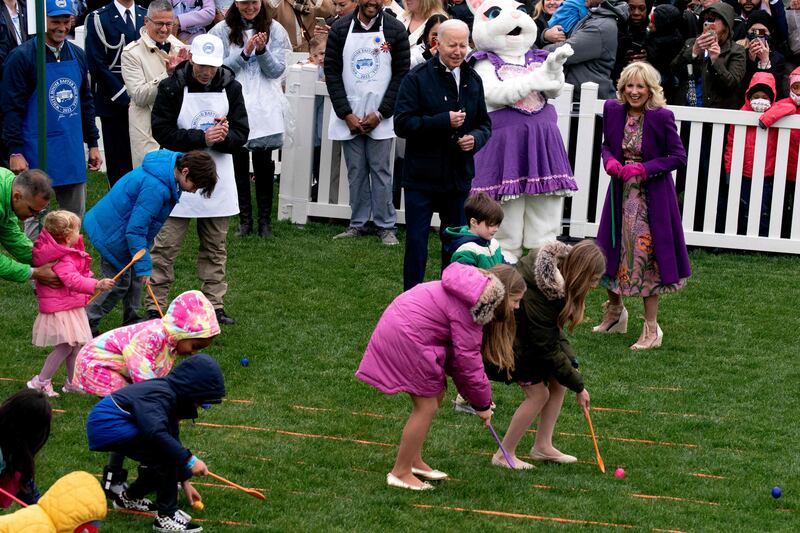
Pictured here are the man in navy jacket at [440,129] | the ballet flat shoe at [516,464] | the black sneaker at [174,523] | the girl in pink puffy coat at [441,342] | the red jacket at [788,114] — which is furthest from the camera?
the red jacket at [788,114]

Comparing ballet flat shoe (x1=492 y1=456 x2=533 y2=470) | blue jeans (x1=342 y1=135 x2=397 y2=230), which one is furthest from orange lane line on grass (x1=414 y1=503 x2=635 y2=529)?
blue jeans (x1=342 y1=135 x2=397 y2=230)

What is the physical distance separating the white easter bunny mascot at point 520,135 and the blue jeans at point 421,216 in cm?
73

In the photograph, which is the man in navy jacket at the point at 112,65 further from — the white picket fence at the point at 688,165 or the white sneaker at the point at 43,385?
the white sneaker at the point at 43,385

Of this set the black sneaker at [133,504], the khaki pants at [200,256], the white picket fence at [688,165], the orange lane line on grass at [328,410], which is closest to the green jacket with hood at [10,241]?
the khaki pants at [200,256]

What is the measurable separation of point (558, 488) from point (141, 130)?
5.73m

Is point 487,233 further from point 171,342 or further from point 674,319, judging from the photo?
point 674,319

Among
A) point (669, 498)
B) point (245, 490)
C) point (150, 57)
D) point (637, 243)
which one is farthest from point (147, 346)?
point (150, 57)

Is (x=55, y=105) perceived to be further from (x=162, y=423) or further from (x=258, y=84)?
(x=162, y=423)

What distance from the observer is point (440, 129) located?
956cm

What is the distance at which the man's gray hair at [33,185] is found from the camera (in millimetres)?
7809

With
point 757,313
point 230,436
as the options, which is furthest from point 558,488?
point 757,313

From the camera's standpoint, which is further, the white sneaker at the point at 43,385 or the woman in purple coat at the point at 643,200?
the woman in purple coat at the point at 643,200

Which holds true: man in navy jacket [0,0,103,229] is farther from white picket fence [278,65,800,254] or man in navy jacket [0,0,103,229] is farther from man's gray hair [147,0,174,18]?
white picket fence [278,65,800,254]

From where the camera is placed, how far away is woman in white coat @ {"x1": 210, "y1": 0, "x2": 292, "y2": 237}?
12023mm
